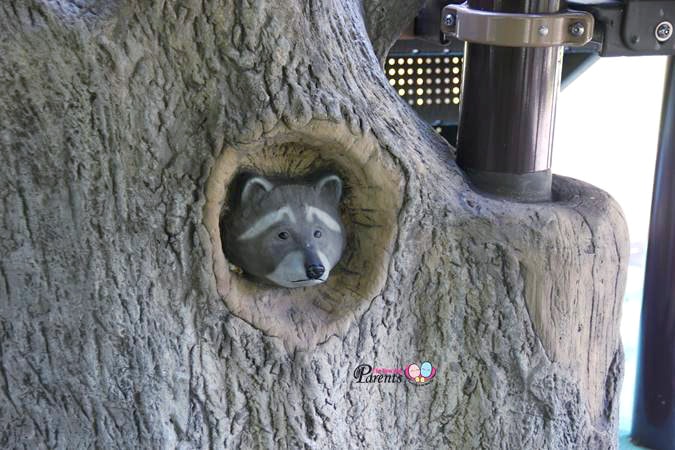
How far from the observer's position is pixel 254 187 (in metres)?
1.50

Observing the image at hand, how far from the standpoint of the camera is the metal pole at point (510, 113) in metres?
1.63

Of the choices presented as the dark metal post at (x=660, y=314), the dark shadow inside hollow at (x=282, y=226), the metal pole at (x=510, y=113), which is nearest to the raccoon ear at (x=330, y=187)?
the dark shadow inside hollow at (x=282, y=226)

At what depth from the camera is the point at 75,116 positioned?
1368 millimetres

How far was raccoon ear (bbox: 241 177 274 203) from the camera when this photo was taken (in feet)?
4.89

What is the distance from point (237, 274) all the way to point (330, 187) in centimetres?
24

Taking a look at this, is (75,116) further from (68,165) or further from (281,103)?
(281,103)

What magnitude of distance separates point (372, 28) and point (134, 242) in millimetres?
815

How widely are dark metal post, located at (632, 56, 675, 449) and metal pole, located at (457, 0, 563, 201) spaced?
792mm

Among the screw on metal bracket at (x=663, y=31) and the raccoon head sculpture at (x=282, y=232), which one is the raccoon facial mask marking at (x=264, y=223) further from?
the screw on metal bracket at (x=663, y=31)

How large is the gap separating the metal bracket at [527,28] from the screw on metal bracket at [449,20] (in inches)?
4.6

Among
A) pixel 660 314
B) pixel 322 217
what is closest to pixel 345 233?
pixel 322 217

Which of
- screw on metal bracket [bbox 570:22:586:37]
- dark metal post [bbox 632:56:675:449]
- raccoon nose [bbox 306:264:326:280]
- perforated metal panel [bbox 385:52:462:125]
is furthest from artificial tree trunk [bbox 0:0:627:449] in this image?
dark metal post [bbox 632:56:675:449]

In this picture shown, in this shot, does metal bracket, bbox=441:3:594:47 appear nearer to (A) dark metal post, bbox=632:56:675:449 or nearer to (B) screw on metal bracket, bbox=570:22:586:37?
(B) screw on metal bracket, bbox=570:22:586:37

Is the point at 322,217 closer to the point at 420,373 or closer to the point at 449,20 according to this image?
the point at 420,373
